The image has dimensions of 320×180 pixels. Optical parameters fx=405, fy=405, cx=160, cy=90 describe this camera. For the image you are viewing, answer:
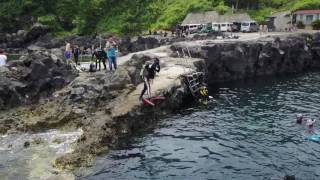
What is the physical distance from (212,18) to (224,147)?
7842 cm

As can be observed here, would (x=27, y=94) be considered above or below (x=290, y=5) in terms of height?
below

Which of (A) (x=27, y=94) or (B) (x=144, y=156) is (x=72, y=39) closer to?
(A) (x=27, y=94)

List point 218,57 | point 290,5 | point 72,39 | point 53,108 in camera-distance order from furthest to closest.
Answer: point 290,5, point 72,39, point 218,57, point 53,108

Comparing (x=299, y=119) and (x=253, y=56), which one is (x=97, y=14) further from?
(x=299, y=119)

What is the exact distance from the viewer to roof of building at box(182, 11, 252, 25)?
103 meters

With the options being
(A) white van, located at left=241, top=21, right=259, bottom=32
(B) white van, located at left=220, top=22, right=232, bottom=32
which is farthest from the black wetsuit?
(B) white van, located at left=220, top=22, right=232, bottom=32

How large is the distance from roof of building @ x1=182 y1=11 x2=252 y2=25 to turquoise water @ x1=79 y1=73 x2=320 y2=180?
5970 centimetres

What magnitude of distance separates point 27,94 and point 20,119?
21.0 feet

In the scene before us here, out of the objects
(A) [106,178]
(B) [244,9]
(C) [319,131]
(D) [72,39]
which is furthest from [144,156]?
(B) [244,9]

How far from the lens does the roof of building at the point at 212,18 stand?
339 feet

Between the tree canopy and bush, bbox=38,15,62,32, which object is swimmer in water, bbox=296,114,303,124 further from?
bush, bbox=38,15,62,32

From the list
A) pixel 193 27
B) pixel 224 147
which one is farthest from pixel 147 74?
pixel 193 27

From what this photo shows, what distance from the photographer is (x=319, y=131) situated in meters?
34.6

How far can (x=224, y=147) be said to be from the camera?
31.2 meters
